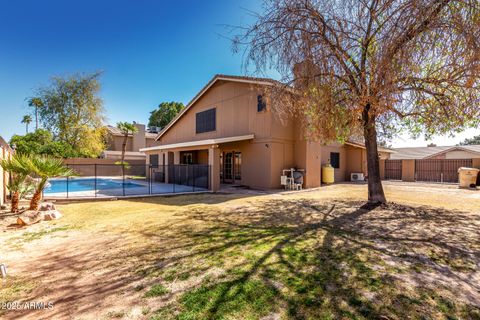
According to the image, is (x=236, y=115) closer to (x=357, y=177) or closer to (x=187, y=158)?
(x=187, y=158)

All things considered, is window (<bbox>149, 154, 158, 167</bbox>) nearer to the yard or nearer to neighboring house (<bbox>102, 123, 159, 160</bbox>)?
neighboring house (<bbox>102, 123, 159, 160</bbox>)

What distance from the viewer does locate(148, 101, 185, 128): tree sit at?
47.1 meters

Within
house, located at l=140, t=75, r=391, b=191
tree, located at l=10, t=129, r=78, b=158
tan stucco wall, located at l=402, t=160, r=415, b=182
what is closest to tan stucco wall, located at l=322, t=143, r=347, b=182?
house, located at l=140, t=75, r=391, b=191

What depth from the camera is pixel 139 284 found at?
3262mm

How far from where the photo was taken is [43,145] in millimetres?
27938

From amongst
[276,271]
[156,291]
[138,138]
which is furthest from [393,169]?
[138,138]

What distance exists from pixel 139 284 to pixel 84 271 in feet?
3.74

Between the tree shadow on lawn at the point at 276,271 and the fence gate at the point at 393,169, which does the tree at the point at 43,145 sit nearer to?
the tree shadow on lawn at the point at 276,271

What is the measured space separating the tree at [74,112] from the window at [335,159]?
87.1 feet

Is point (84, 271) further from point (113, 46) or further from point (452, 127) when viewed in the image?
point (113, 46)

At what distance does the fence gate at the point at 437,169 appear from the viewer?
19188 mm

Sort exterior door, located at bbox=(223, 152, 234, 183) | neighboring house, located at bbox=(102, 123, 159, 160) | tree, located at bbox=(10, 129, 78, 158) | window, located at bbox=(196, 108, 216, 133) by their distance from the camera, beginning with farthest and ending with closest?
neighboring house, located at bbox=(102, 123, 159, 160) → tree, located at bbox=(10, 129, 78, 158) → window, located at bbox=(196, 108, 216, 133) → exterior door, located at bbox=(223, 152, 234, 183)

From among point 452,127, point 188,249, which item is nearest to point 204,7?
point 188,249

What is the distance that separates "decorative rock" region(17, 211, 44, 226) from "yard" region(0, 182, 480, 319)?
15.6 inches
